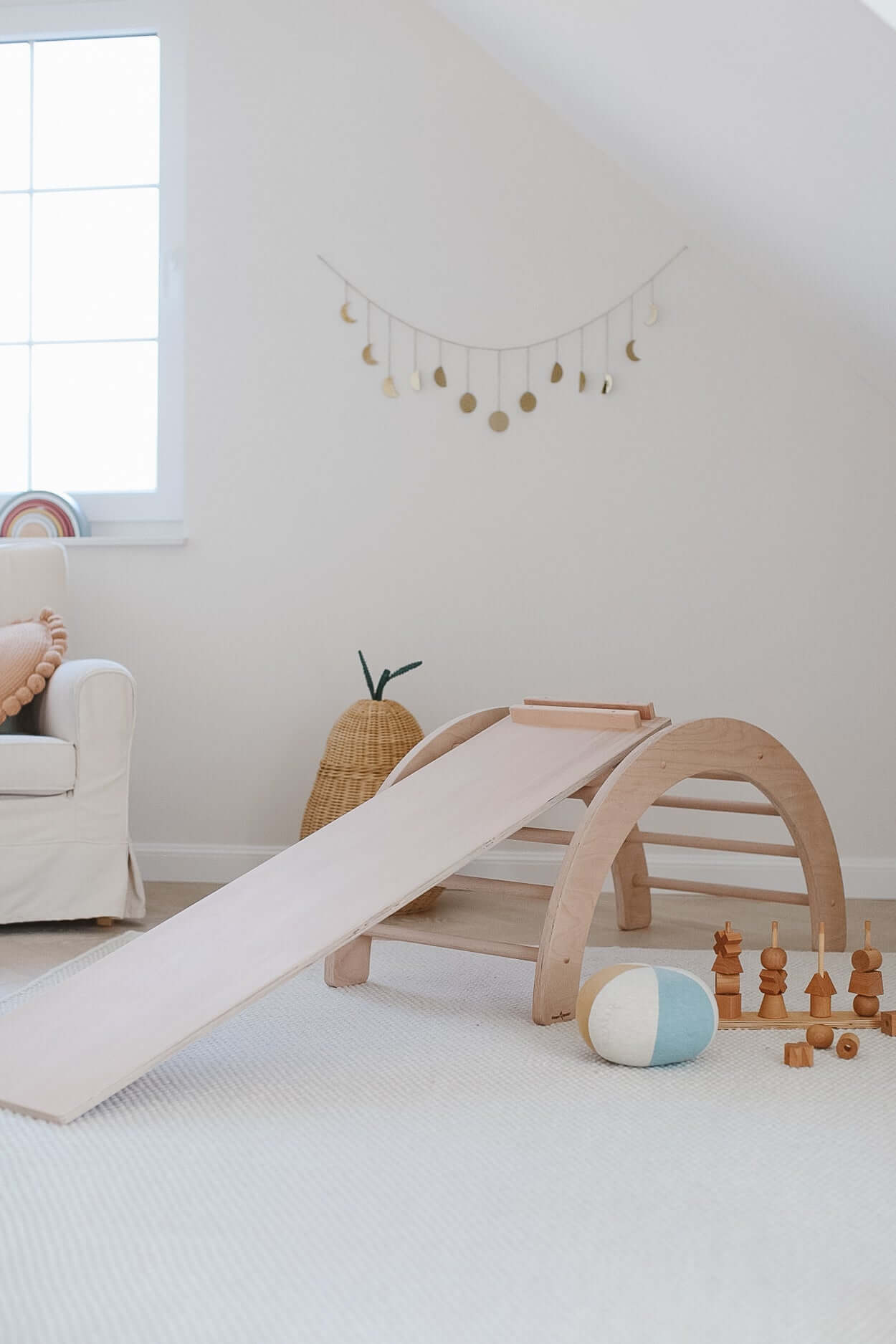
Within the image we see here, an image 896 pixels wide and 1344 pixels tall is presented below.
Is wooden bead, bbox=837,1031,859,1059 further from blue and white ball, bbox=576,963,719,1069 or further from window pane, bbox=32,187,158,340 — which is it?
window pane, bbox=32,187,158,340

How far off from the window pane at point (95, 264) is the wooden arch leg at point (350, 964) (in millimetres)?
1871

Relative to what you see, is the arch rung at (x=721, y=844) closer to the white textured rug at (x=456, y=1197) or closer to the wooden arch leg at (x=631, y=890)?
the wooden arch leg at (x=631, y=890)

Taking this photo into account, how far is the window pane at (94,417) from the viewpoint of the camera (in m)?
3.25

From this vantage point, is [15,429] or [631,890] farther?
[15,429]

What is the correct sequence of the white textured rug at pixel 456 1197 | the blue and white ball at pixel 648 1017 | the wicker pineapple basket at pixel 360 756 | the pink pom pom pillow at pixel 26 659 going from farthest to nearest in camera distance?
the wicker pineapple basket at pixel 360 756, the pink pom pom pillow at pixel 26 659, the blue and white ball at pixel 648 1017, the white textured rug at pixel 456 1197

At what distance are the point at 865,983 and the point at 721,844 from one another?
516 mm

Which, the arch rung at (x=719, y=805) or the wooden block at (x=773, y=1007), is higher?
the arch rung at (x=719, y=805)

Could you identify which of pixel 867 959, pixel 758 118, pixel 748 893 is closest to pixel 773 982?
pixel 867 959

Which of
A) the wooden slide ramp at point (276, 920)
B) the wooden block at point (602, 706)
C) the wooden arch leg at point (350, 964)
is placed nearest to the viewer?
the wooden slide ramp at point (276, 920)

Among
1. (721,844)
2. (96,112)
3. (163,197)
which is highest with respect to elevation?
(96,112)

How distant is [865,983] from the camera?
181 centimetres

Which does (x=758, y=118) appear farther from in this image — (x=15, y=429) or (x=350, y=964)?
(x=15, y=429)

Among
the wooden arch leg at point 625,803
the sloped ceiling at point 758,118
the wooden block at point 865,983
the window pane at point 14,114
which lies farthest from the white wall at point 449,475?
the wooden block at point 865,983

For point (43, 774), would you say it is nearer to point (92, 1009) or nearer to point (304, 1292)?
point (92, 1009)
